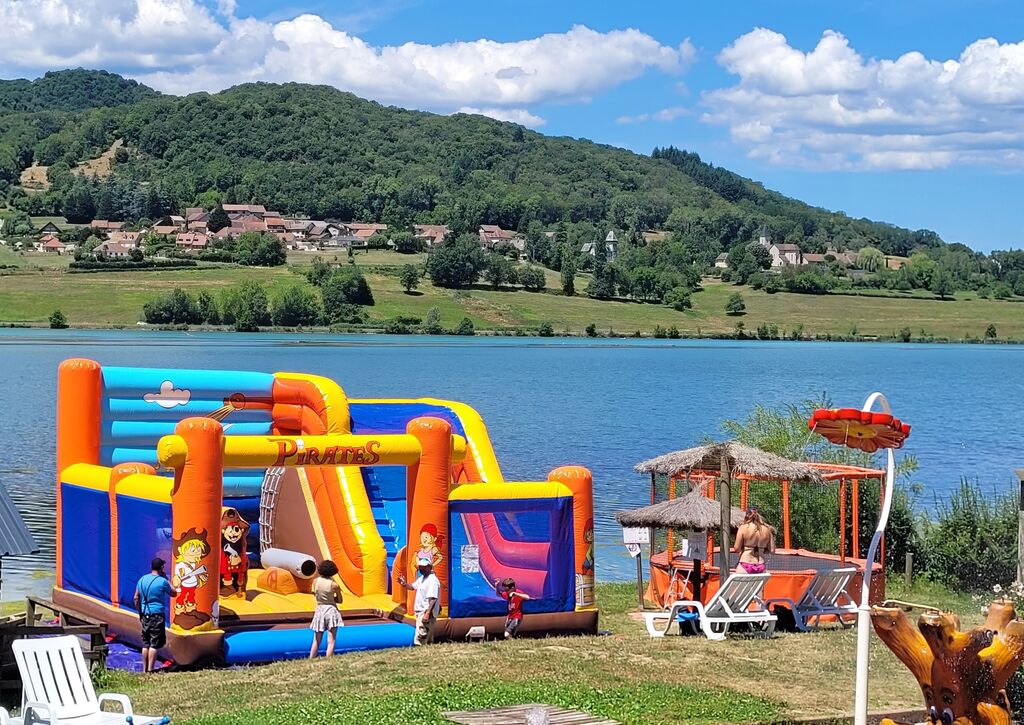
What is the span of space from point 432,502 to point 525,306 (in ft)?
399

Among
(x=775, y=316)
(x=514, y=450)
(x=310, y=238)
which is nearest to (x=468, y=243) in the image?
(x=775, y=316)

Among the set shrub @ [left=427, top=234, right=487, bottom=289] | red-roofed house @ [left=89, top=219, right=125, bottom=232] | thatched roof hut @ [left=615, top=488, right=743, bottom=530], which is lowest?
thatched roof hut @ [left=615, top=488, right=743, bottom=530]

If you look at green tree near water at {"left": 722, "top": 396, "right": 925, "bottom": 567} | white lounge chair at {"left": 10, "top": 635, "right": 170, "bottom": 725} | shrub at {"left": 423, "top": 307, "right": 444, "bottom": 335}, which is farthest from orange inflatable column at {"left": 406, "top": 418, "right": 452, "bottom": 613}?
shrub at {"left": 423, "top": 307, "right": 444, "bottom": 335}

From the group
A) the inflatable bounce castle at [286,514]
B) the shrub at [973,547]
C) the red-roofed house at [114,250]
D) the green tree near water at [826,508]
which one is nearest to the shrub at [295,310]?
the red-roofed house at [114,250]

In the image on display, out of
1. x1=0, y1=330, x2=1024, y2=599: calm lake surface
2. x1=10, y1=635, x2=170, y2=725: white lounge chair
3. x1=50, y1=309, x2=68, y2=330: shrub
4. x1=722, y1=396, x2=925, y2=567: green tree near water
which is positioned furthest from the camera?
x1=50, y1=309, x2=68, y2=330: shrub

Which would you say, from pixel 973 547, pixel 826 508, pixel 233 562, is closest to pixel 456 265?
pixel 826 508

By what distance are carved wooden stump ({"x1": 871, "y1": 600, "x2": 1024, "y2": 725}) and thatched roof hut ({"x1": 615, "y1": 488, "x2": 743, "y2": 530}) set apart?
8533 millimetres

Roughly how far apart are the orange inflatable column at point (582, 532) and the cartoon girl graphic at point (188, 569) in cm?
424

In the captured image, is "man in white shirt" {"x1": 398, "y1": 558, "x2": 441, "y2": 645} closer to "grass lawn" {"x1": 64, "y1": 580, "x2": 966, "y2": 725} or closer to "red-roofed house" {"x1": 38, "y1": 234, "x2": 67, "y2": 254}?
"grass lawn" {"x1": 64, "y1": 580, "x2": 966, "y2": 725}

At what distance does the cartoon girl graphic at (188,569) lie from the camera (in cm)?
1361

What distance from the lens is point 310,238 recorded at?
183 metres

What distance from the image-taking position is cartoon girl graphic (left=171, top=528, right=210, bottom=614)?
13.6m

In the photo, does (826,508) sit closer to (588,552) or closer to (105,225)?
(588,552)

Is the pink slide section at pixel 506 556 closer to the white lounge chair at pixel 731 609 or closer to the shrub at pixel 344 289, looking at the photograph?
the white lounge chair at pixel 731 609
